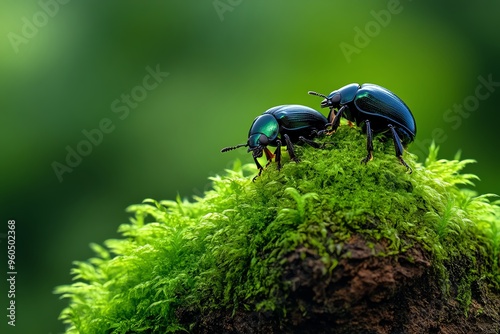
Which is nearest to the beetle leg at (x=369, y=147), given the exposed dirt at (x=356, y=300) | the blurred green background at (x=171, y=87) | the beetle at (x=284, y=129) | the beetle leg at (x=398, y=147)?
the beetle leg at (x=398, y=147)

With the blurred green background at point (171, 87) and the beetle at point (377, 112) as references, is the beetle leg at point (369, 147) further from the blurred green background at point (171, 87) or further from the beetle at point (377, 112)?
the blurred green background at point (171, 87)

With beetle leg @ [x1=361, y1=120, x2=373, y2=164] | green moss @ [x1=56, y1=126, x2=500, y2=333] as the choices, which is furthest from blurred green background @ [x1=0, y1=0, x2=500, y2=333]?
beetle leg @ [x1=361, y1=120, x2=373, y2=164]

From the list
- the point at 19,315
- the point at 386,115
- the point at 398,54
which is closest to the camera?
the point at 386,115

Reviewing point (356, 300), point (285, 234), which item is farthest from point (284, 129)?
point (356, 300)

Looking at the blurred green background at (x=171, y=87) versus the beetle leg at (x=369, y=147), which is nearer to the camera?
the beetle leg at (x=369, y=147)

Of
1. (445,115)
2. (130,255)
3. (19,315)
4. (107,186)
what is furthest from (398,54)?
(19,315)

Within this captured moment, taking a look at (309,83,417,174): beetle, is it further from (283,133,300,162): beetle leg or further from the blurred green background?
the blurred green background

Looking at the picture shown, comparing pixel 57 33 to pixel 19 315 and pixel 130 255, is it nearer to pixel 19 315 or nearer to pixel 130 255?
pixel 19 315
